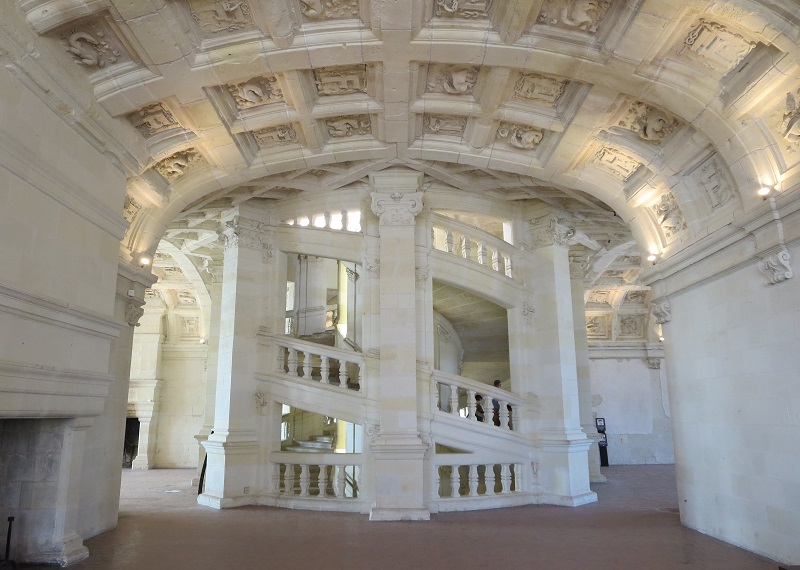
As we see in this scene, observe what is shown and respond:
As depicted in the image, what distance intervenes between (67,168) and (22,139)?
673mm

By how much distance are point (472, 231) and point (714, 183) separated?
177 inches

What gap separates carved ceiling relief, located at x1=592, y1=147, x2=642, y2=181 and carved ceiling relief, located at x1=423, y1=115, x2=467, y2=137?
1993 mm

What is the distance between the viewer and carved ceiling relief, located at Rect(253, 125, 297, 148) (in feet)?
25.8

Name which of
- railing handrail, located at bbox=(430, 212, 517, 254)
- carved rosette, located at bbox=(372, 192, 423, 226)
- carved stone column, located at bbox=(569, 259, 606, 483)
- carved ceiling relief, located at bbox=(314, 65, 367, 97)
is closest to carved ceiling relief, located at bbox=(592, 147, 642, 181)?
railing handrail, located at bbox=(430, 212, 517, 254)

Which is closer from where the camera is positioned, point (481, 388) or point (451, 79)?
point (451, 79)

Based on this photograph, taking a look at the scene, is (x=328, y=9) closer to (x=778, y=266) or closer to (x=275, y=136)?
(x=275, y=136)

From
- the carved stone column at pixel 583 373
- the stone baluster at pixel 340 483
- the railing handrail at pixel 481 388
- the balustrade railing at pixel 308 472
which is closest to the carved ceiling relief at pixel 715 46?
the railing handrail at pixel 481 388

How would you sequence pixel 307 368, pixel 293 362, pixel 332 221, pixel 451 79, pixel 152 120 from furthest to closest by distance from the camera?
1. pixel 332 221
2. pixel 293 362
3. pixel 307 368
4. pixel 451 79
5. pixel 152 120

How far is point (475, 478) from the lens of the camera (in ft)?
30.1

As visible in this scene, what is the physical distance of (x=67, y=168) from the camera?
541 centimetres

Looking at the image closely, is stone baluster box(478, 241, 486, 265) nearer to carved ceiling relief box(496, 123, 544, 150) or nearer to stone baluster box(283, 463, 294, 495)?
carved ceiling relief box(496, 123, 544, 150)

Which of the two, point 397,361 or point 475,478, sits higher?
point 397,361

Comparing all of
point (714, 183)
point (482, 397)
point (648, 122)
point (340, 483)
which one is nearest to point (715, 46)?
point (648, 122)

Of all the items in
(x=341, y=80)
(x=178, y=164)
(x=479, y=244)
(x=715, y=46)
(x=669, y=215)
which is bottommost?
(x=669, y=215)
